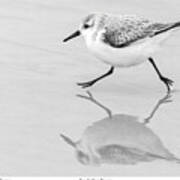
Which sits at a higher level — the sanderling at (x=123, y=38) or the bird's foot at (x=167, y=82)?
the sanderling at (x=123, y=38)

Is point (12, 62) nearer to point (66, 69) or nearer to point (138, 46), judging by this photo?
point (66, 69)

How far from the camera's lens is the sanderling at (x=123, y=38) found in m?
7.12

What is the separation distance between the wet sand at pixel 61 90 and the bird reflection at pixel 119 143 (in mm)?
54

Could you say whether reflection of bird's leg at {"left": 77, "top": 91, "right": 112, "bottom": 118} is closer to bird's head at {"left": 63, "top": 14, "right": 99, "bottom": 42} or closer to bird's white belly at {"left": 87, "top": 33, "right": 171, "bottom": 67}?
bird's white belly at {"left": 87, "top": 33, "right": 171, "bottom": 67}

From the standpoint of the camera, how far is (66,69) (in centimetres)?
772

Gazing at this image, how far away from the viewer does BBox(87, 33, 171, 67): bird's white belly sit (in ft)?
23.4

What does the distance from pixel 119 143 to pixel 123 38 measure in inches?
51.8

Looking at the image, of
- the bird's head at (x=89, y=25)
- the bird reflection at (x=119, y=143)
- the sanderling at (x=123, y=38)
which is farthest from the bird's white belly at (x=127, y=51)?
the bird reflection at (x=119, y=143)

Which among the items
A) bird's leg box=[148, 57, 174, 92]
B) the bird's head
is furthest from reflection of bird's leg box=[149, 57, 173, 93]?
the bird's head

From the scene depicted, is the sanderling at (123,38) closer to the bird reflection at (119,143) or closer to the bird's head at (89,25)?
the bird's head at (89,25)

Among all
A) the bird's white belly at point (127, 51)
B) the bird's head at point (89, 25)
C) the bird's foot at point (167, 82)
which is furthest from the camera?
the bird's foot at point (167, 82)

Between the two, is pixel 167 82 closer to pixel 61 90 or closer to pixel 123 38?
pixel 123 38

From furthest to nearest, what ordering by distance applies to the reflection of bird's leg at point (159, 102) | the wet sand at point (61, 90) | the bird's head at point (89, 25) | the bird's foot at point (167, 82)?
the bird's foot at point (167, 82) → the bird's head at point (89, 25) → the reflection of bird's leg at point (159, 102) → the wet sand at point (61, 90)

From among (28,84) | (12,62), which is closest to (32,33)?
(12,62)
